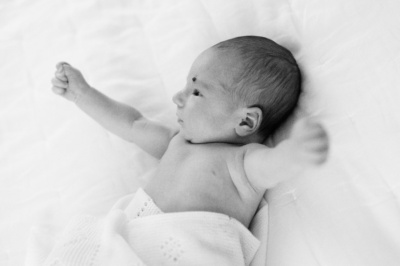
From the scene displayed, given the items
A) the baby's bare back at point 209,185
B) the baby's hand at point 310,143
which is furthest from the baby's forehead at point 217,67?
the baby's hand at point 310,143

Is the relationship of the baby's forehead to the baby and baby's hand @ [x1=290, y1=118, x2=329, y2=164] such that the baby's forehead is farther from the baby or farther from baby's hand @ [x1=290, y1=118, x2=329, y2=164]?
baby's hand @ [x1=290, y1=118, x2=329, y2=164]

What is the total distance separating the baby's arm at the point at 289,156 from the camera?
0.94 meters

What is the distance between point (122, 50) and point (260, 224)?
27.5 inches

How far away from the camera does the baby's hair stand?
1.18 metres

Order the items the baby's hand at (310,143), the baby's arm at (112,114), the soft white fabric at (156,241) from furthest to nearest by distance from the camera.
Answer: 1. the baby's arm at (112,114)
2. the soft white fabric at (156,241)
3. the baby's hand at (310,143)

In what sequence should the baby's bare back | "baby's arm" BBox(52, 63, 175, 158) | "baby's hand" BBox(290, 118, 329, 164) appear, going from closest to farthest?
"baby's hand" BBox(290, 118, 329, 164) < the baby's bare back < "baby's arm" BBox(52, 63, 175, 158)

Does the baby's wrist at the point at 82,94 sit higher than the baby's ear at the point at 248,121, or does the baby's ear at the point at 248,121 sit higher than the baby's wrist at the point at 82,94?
the baby's wrist at the point at 82,94

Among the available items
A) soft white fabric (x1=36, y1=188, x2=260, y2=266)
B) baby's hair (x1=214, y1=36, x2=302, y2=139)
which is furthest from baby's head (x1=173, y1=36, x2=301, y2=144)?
soft white fabric (x1=36, y1=188, x2=260, y2=266)

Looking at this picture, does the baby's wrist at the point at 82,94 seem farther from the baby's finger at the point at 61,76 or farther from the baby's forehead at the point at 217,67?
the baby's forehead at the point at 217,67

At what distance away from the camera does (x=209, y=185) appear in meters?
1.17

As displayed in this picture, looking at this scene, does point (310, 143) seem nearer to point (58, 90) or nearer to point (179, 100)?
point (179, 100)

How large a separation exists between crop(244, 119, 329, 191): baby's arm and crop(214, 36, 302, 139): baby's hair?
116 millimetres

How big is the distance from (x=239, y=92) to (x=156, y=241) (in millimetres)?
407

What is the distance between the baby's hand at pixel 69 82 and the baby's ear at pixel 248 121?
0.45 meters
